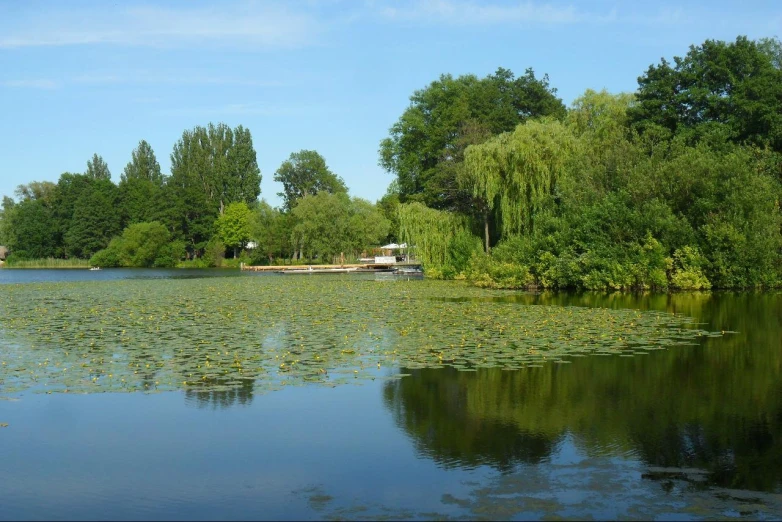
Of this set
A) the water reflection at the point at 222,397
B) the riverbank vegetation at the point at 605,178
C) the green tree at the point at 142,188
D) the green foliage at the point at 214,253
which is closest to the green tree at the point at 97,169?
the green tree at the point at 142,188

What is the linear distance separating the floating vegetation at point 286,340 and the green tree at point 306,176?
87.4 m

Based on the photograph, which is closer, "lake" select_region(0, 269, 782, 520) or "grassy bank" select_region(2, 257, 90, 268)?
"lake" select_region(0, 269, 782, 520)

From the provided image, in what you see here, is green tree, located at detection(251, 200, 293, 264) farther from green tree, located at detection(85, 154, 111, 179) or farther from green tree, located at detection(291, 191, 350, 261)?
green tree, located at detection(85, 154, 111, 179)

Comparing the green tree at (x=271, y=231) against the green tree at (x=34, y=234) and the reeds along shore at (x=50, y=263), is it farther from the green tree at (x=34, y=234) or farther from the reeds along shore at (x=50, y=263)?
the green tree at (x=34, y=234)

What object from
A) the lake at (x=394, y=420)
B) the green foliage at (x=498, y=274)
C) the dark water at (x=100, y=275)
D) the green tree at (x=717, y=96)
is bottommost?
the lake at (x=394, y=420)

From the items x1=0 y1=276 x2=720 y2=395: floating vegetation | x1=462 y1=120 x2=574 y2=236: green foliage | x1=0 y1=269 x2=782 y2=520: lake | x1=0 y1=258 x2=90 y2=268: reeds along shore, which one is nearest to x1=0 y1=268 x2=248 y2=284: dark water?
x1=0 y1=258 x2=90 y2=268: reeds along shore

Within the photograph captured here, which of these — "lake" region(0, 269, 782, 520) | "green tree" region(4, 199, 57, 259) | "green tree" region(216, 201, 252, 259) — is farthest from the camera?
"green tree" region(4, 199, 57, 259)

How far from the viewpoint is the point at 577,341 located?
15.7 meters

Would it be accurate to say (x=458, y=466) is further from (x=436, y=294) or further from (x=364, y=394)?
(x=436, y=294)

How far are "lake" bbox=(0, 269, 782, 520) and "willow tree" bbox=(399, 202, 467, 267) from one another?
25.8m

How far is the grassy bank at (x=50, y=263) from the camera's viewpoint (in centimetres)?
9138

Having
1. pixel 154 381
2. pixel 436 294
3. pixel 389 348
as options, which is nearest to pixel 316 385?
pixel 154 381

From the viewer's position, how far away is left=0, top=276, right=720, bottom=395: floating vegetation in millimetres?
12367

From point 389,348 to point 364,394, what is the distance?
3.97 metres
